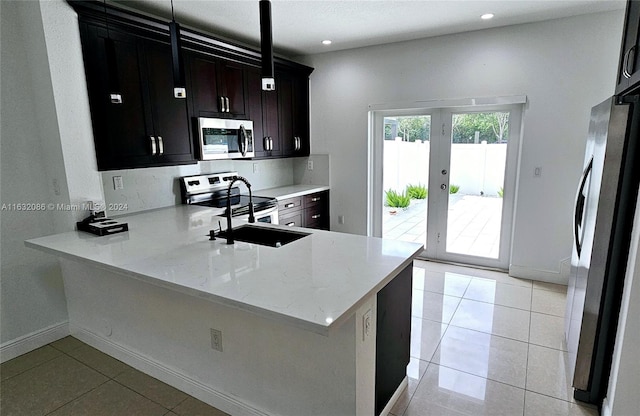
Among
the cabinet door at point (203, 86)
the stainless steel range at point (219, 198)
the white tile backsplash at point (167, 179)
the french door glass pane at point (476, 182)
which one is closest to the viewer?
the white tile backsplash at point (167, 179)

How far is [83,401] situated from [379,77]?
4.11m

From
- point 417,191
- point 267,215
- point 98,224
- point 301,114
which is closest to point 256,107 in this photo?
point 301,114

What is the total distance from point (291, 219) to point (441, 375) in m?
2.45

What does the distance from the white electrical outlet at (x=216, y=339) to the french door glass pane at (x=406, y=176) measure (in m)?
3.15

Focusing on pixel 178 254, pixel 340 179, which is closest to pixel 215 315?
pixel 178 254

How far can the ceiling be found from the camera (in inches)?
117

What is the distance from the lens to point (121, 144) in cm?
273

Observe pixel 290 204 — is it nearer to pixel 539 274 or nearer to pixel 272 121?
pixel 272 121

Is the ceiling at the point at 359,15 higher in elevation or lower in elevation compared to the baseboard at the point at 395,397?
higher

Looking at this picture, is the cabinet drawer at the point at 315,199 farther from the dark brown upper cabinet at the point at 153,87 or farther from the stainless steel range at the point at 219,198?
the dark brown upper cabinet at the point at 153,87

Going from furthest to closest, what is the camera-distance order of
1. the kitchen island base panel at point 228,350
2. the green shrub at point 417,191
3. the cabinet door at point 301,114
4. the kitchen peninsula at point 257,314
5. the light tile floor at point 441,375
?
the cabinet door at point 301,114 < the green shrub at point 417,191 < the light tile floor at point 441,375 < the kitchen island base panel at point 228,350 < the kitchen peninsula at point 257,314

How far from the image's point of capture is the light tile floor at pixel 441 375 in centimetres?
Result: 207

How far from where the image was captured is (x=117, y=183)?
2992 mm

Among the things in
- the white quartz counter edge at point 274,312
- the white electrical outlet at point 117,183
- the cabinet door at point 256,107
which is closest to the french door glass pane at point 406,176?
the cabinet door at point 256,107
